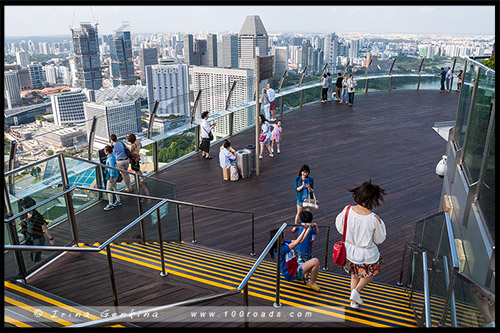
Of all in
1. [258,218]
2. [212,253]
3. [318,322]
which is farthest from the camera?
[258,218]

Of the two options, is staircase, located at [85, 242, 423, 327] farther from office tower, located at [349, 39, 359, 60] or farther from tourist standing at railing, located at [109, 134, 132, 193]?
office tower, located at [349, 39, 359, 60]

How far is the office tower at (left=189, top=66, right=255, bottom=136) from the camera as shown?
12.0 meters

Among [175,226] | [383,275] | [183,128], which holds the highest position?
[183,128]

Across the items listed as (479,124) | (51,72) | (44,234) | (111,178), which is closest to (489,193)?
(479,124)

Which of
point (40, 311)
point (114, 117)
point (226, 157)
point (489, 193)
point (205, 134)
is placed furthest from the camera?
point (205, 134)

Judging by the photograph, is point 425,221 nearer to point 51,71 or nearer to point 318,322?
point 318,322

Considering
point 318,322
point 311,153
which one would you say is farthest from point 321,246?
point 311,153

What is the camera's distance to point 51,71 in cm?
2477

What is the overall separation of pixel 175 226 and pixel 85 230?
1404 mm

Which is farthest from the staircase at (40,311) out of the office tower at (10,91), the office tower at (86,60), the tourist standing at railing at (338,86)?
the office tower at (86,60)

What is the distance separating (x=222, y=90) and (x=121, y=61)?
2279cm

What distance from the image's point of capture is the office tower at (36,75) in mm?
17056

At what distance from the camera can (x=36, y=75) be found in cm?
1941

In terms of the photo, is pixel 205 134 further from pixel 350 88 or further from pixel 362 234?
pixel 350 88
